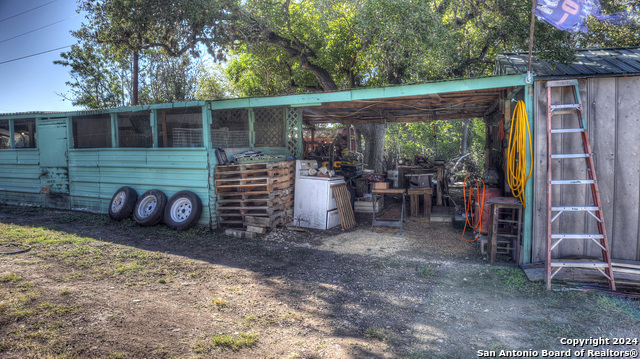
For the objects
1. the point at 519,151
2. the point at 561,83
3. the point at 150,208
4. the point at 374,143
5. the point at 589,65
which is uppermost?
the point at 589,65

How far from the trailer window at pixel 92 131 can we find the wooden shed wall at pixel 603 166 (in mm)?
10401

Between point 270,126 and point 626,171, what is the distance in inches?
288

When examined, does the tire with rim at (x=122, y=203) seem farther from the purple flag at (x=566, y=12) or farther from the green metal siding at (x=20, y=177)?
the purple flag at (x=566, y=12)

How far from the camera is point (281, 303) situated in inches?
171

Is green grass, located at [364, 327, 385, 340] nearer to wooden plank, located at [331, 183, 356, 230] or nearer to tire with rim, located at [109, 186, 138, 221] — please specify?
wooden plank, located at [331, 183, 356, 230]

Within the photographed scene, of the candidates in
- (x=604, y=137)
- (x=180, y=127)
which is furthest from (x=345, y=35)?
(x=604, y=137)

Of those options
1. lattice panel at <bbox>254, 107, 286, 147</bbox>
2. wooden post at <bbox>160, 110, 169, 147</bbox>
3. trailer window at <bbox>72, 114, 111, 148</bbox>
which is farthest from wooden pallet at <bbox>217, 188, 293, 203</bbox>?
trailer window at <bbox>72, 114, 111, 148</bbox>

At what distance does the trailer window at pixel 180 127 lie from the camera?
8609 millimetres

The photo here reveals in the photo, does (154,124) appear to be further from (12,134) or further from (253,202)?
(12,134)

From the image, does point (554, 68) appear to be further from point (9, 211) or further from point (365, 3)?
point (9, 211)

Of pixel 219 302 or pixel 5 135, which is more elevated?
pixel 5 135

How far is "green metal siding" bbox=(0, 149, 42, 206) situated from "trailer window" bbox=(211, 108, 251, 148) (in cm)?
647

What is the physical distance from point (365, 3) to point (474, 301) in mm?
9117

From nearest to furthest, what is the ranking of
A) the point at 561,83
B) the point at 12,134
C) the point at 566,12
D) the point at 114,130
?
the point at 561,83
the point at 566,12
the point at 114,130
the point at 12,134
